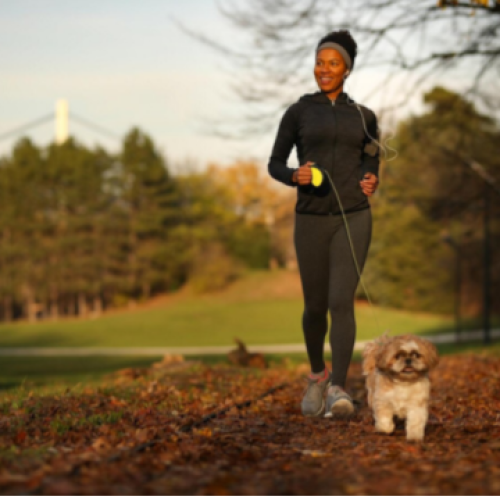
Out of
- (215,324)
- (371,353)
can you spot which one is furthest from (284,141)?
(215,324)

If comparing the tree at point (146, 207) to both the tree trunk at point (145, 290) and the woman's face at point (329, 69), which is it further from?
the woman's face at point (329, 69)

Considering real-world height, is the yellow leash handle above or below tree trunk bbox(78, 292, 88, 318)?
above

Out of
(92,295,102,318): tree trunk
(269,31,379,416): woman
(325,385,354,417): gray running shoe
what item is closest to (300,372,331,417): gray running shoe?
(269,31,379,416): woman

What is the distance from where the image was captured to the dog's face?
15.4 ft

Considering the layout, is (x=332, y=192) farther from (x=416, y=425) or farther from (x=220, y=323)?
(x=220, y=323)

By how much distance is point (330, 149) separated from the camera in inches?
229

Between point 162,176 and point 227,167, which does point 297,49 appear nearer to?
point 162,176

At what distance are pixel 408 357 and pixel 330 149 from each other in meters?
1.80

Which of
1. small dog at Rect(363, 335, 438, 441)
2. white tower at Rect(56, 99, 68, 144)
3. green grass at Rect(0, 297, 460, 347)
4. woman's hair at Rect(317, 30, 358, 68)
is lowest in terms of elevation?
green grass at Rect(0, 297, 460, 347)

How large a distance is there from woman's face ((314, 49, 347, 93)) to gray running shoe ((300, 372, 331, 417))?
2.22 metres

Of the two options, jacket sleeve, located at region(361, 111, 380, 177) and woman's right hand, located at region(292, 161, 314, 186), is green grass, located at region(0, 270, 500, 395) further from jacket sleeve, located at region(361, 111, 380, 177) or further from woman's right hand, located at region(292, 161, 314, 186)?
woman's right hand, located at region(292, 161, 314, 186)

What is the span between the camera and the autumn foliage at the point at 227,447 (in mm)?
3486

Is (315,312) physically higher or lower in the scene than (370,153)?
lower

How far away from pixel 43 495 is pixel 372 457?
71.5 inches
